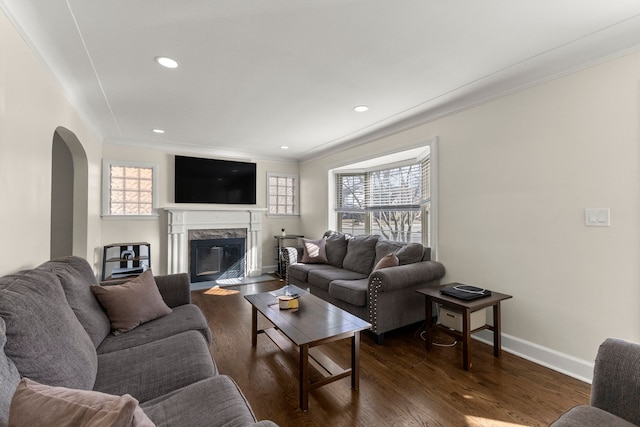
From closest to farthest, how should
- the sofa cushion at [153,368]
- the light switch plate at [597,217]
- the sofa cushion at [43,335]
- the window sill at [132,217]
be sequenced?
1. the sofa cushion at [43,335]
2. the sofa cushion at [153,368]
3. the light switch plate at [597,217]
4. the window sill at [132,217]

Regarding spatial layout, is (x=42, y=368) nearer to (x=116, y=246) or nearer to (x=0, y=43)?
(x=0, y=43)

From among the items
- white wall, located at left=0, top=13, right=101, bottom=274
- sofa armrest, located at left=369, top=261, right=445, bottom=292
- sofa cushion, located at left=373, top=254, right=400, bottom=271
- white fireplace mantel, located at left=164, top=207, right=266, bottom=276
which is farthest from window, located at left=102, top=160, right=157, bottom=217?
sofa armrest, located at left=369, top=261, right=445, bottom=292

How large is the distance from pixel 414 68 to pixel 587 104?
4.22ft

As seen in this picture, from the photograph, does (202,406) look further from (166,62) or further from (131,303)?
(166,62)

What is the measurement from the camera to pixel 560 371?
7.34 feet

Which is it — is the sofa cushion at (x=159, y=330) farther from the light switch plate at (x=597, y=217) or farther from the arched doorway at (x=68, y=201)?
the light switch plate at (x=597, y=217)

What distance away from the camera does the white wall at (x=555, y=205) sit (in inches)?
78.3

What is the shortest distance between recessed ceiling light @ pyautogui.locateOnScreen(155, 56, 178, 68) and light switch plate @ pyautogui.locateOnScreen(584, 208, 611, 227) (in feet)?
10.9

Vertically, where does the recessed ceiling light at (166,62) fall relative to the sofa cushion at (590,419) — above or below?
above

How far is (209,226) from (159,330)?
3.37 m

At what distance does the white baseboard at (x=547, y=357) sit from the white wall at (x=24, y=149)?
11.9 feet

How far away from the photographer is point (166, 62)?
2230mm

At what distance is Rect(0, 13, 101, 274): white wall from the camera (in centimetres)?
156

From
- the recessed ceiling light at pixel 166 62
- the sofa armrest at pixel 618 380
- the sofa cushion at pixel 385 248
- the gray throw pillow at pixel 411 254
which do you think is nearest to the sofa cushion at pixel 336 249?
the sofa cushion at pixel 385 248
